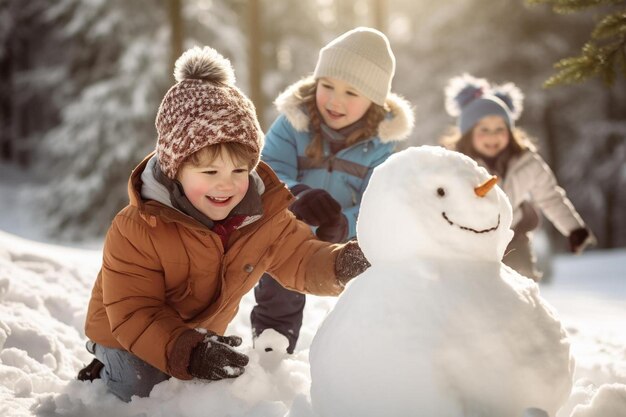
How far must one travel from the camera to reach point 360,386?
192cm

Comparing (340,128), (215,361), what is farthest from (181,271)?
(340,128)

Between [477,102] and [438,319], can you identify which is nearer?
[438,319]

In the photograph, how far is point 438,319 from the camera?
1866mm

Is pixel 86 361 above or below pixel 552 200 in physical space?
below

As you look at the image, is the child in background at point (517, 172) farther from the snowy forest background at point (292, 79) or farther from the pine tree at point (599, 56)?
the snowy forest background at point (292, 79)

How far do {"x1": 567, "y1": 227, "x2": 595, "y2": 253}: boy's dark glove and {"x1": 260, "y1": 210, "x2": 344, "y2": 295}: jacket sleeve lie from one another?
2654 millimetres

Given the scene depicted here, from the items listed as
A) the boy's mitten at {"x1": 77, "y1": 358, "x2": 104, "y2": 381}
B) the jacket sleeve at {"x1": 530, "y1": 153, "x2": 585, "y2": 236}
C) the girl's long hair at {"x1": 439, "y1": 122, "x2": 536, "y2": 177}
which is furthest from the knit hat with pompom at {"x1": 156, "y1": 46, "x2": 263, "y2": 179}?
the jacket sleeve at {"x1": 530, "y1": 153, "x2": 585, "y2": 236}

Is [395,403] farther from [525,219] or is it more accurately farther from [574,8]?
[525,219]

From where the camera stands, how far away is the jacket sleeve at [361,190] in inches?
146

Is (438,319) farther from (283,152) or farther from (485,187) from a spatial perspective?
(283,152)

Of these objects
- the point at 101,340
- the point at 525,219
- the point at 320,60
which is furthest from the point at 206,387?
the point at 525,219

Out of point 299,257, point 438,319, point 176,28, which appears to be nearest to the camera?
point 438,319

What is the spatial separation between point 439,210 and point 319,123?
6.82 feet

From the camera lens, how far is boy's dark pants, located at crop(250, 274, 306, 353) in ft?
11.9
